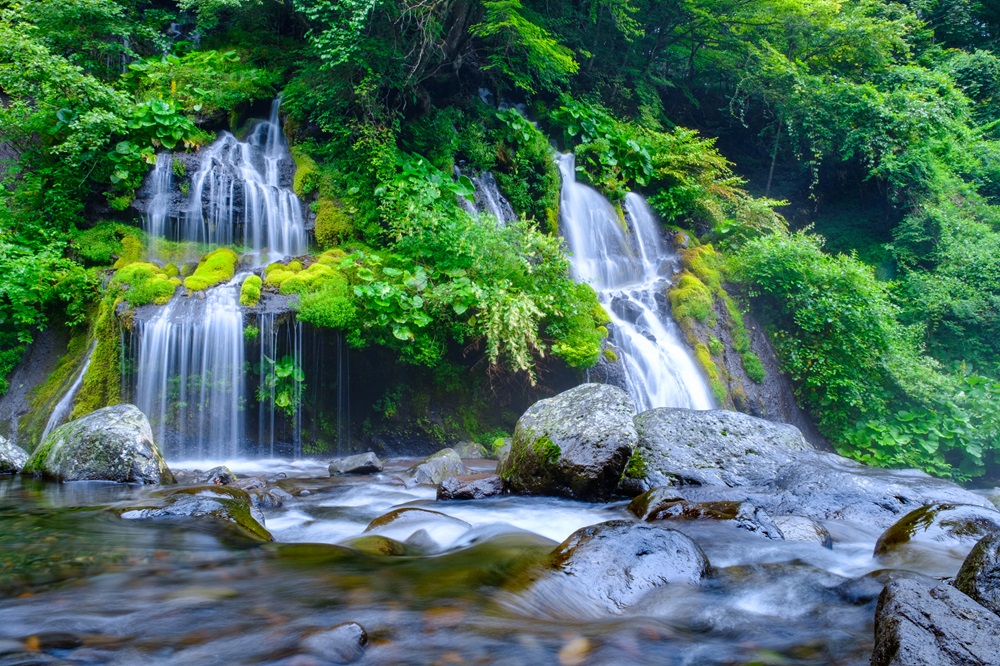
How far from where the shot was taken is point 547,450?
6543mm

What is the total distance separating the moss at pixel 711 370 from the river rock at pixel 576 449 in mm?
5567

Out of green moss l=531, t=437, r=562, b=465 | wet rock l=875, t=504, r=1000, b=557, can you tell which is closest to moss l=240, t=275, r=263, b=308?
green moss l=531, t=437, r=562, b=465

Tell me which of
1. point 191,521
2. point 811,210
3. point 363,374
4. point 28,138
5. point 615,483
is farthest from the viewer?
point 811,210

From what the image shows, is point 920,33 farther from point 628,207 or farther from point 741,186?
point 628,207

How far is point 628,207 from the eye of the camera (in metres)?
15.0

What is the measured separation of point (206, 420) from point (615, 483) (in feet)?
18.7

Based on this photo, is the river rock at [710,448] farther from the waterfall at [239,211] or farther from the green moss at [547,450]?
the waterfall at [239,211]

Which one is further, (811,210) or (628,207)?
(811,210)

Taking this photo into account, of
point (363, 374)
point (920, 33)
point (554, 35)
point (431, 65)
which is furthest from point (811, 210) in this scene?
point (363, 374)

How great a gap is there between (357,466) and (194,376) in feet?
8.71

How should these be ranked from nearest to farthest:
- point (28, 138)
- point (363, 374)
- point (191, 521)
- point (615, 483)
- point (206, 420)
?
point (191, 521)
point (615, 483)
point (206, 420)
point (363, 374)
point (28, 138)

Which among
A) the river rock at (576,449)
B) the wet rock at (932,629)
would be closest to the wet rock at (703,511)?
the river rock at (576,449)

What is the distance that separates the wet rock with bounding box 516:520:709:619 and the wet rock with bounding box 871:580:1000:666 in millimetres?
1237

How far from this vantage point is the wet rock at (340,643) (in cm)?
270
